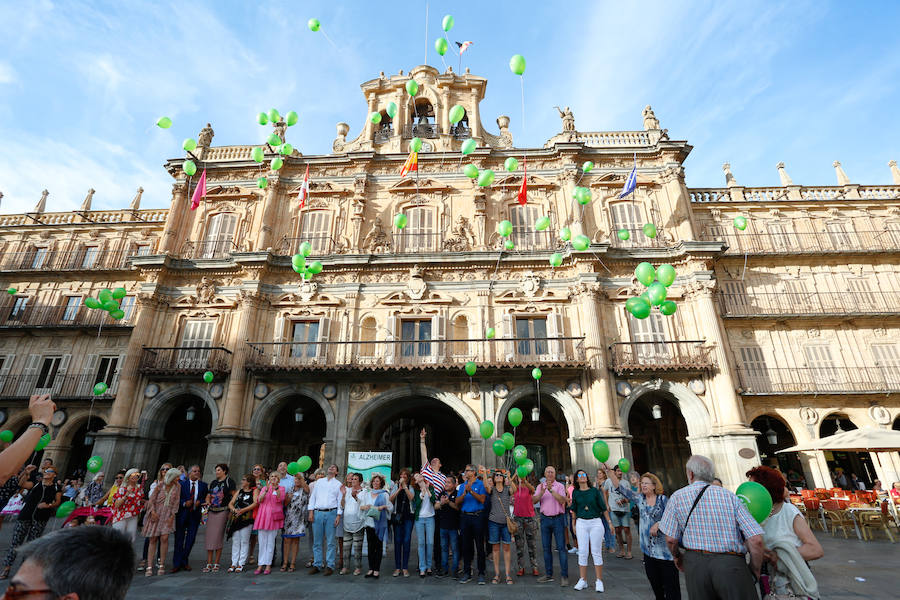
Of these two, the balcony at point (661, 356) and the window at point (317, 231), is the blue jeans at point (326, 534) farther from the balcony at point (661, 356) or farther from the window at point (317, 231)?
the window at point (317, 231)

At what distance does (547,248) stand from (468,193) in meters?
4.45

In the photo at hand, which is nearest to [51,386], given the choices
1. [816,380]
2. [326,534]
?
[326,534]

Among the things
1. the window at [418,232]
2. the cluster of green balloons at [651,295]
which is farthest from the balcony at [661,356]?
the window at [418,232]

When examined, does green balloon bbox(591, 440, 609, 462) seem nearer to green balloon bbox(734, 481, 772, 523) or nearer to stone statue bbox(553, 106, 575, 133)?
green balloon bbox(734, 481, 772, 523)

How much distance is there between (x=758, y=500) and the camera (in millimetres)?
3881

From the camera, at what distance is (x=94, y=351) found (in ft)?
65.9

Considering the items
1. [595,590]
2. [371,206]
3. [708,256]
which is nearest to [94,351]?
[371,206]

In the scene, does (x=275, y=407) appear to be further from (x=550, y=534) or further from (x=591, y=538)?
(x=591, y=538)

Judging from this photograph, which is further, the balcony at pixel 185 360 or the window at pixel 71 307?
the window at pixel 71 307

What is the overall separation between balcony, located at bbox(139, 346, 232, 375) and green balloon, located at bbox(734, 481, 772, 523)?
16.7 m

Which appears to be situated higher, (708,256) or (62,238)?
(62,238)

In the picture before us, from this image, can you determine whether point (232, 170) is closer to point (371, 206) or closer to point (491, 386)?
point (371, 206)

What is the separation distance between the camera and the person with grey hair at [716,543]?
3.41 meters

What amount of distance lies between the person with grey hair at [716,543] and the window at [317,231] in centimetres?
1757
